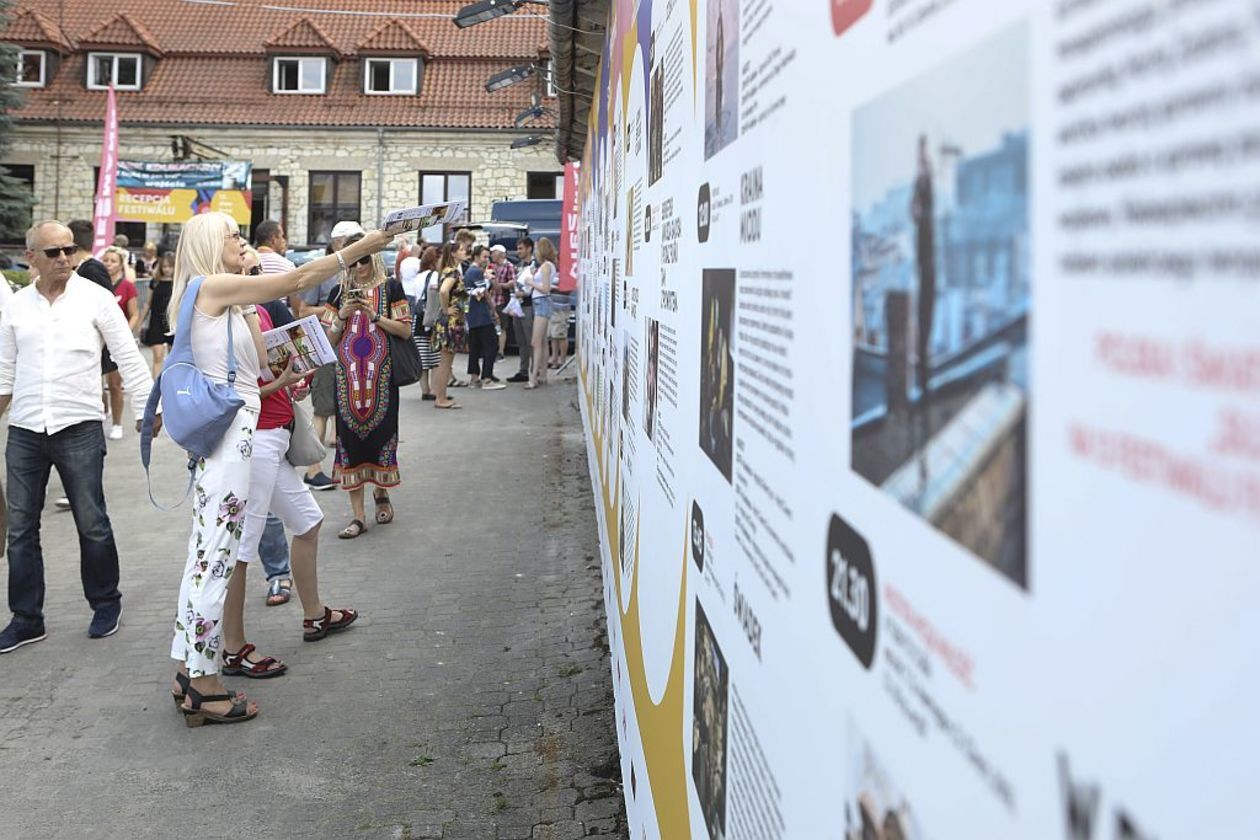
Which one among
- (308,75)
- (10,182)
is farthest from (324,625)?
(308,75)

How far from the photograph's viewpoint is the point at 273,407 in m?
5.16

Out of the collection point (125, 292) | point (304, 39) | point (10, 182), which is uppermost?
point (304, 39)

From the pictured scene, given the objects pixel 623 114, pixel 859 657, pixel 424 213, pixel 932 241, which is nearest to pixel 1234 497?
pixel 932 241

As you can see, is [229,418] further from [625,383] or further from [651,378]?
[651,378]

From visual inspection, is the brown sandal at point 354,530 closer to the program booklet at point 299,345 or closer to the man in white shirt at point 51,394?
the man in white shirt at point 51,394

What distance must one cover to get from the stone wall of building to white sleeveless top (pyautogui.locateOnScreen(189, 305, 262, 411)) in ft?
109

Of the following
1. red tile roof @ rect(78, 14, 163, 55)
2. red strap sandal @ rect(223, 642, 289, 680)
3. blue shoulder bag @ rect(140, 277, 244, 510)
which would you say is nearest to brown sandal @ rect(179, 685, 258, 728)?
red strap sandal @ rect(223, 642, 289, 680)

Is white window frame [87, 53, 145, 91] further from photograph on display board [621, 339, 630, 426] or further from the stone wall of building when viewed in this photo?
photograph on display board [621, 339, 630, 426]

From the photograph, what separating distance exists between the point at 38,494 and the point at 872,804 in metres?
5.35

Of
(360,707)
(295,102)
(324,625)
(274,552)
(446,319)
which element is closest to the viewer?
(360,707)

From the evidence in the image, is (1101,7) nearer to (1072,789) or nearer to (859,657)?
(1072,789)

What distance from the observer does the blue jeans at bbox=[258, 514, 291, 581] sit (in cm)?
626

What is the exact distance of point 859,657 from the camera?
1016 mm

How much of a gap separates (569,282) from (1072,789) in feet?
54.2
